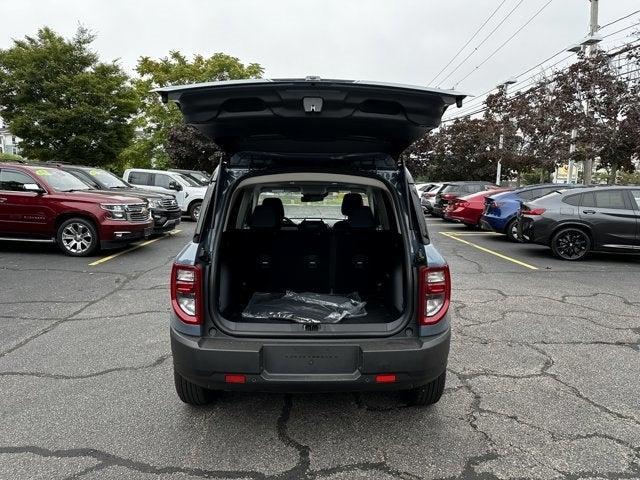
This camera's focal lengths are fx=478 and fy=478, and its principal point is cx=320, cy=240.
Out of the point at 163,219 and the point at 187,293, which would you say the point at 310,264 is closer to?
the point at 187,293

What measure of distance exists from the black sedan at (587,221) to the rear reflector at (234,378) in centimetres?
867

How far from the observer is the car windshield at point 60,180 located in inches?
367

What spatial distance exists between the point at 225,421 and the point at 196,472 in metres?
0.56

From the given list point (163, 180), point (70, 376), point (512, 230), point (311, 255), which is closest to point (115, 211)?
point (70, 376)

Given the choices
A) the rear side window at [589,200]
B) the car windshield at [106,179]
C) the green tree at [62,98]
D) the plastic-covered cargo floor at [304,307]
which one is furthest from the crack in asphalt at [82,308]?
the green tree at [62,98]

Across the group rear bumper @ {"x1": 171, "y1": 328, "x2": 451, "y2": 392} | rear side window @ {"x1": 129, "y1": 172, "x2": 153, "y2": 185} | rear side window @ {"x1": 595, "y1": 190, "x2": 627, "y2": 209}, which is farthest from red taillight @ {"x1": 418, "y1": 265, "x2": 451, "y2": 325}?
rear side window @ {"x1": 129, "y1": 172, "x2": 153, "y2": 185}

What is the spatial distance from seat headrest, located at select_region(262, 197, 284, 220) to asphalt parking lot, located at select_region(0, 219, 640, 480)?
1577mm

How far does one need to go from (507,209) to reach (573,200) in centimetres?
264

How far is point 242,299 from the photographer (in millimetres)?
3746

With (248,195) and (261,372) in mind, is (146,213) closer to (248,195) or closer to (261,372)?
(248,195)

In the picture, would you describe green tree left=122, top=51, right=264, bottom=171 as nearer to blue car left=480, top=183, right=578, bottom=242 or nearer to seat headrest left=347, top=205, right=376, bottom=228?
blue car left=480, top=183, right=578, bottom=242

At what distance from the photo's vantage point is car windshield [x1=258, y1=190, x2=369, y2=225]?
14.8 ft

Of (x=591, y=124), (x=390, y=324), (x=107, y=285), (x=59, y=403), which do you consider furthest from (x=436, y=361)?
(x=591, y=124)

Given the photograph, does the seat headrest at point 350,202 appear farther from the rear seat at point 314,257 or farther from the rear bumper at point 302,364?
the rear bumper at point 302,364
